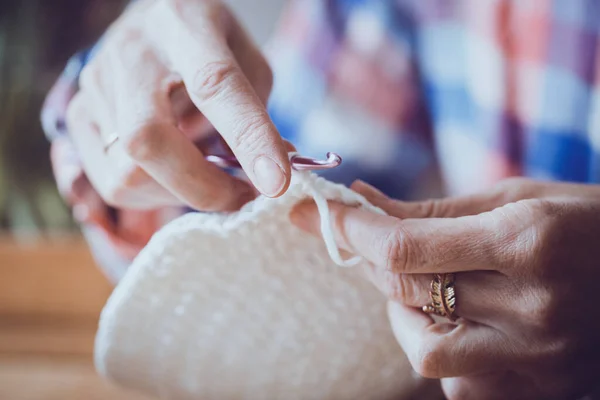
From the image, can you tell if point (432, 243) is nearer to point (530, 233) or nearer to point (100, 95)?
point (530, 233)

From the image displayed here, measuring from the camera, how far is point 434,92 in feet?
2.39

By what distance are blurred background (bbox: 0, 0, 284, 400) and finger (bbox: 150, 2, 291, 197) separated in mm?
539

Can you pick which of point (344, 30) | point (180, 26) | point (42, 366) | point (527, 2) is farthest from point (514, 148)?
point (42, 366)

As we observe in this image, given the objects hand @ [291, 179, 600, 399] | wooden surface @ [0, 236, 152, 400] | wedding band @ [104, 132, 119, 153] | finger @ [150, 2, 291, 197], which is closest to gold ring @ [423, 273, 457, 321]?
hand @ [291, 179, 600, 399]

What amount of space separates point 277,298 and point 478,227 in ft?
0.52

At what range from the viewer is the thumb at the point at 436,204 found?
1.21ft

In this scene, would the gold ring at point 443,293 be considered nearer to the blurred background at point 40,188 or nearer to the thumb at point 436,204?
the thumb at point 436,204

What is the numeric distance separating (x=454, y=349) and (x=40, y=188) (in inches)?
36.8

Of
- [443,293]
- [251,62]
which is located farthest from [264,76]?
[443,293]

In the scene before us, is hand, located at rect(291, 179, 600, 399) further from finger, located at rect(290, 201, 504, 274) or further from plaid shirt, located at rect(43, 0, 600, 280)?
plaid shirt, located at rect(43, 0, 600, 280)

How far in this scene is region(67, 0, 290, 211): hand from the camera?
0.33 meters

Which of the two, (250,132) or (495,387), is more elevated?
(250,132)

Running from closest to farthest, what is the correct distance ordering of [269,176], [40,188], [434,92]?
[269,176] < [434,92] < [40,188]

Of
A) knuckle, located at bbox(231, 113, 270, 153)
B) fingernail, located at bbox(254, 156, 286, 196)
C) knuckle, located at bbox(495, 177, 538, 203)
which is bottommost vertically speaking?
knuckle, located at bbox(495, 177, 538, 203)
